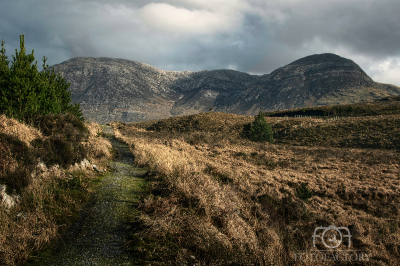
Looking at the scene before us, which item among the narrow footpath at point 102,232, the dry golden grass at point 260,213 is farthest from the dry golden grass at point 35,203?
the dry golden grass at point 260,213

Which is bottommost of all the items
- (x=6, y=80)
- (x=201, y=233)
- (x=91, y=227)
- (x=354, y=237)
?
(x=354, y=237)

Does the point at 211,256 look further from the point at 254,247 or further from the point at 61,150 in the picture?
the point at 61,150

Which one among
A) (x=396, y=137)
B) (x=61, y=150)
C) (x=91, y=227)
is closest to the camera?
(x=91, y=227)

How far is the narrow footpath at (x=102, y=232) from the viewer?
4727 millimetres

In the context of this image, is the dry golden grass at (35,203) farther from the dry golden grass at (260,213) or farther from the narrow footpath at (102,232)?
the dry golden grass at (260,213)

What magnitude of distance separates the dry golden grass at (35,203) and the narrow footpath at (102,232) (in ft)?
1.37

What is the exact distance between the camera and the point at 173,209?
6461 millimetres

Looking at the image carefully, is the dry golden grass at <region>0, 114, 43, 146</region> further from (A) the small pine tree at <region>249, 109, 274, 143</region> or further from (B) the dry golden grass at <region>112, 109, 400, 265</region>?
(A) the small pine tree at <region>249, 109, 274, 143</region>

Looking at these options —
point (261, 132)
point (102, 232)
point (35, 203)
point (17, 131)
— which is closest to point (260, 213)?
point (102, 232)

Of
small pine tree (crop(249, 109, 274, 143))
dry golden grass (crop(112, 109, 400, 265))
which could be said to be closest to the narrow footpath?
dry golden grass (crop(112, 109, 400, 265))

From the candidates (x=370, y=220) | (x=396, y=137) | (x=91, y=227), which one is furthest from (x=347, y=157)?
(x=91, y=227)

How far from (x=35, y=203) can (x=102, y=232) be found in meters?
2.14

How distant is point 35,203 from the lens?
605 centimetres

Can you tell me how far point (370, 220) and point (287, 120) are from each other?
6316 centimetres
